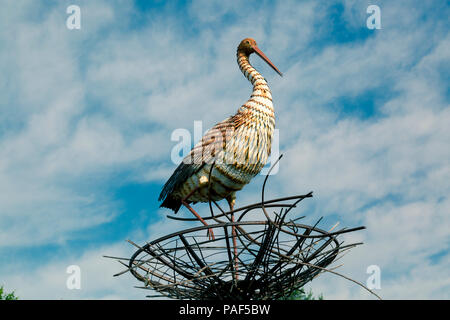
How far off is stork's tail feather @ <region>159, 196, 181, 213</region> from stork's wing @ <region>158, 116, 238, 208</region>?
0.08 m

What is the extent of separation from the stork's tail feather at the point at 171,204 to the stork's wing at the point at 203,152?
78 millimetres

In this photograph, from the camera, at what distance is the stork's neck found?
216 inches

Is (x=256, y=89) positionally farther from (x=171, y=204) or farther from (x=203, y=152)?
(x=171, y=204)

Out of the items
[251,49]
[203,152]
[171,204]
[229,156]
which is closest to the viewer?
[229,156]

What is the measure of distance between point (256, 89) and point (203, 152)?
1.06 metres

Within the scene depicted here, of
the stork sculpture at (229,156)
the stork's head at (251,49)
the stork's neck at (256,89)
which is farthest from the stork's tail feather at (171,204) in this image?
the stork's head at (251,49)

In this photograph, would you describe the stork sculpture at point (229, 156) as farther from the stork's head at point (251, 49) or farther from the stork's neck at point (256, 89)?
the stork's head at point (251, 49)

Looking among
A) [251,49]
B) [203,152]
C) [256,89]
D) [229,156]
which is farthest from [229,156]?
[251,49]

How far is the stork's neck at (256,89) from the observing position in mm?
5484

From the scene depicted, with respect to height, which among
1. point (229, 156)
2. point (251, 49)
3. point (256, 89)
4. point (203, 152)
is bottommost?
point (229, 156)

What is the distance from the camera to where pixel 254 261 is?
423 cm

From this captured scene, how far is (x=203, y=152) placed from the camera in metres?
5.41
